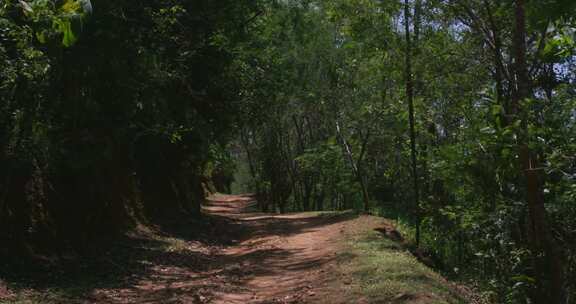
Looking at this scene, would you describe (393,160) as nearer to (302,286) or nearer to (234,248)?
(234,248)

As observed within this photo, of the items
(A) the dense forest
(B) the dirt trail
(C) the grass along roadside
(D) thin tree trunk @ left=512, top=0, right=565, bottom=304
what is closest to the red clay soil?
(B) the dirt trail

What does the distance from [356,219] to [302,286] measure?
10.0m

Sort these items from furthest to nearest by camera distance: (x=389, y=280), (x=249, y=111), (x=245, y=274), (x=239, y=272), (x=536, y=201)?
(x=249, y=111), (x=239, y=272), (x=245, y=274), (x=389, y=280), (x=536, y=201)

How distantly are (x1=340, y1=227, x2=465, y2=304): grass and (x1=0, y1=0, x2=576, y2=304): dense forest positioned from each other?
3.59 feet

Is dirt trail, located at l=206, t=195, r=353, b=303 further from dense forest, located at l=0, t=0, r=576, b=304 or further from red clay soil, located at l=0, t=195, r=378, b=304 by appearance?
dense forest, located at l=0, t=0, r=576, b=304

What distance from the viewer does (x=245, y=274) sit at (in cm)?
1210

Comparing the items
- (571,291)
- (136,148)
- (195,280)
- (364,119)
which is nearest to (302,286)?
(195,280)

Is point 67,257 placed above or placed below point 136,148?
below

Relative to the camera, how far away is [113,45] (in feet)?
37.4

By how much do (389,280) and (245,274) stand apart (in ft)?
11.8

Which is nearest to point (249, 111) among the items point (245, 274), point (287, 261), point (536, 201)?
point (287, 261)

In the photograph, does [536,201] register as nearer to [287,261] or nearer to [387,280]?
[387,280]

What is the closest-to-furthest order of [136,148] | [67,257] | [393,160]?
1. [67,257]
2. [136,148]
3. [393,160]

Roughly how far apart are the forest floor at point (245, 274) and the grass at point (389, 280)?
2 centimetres
